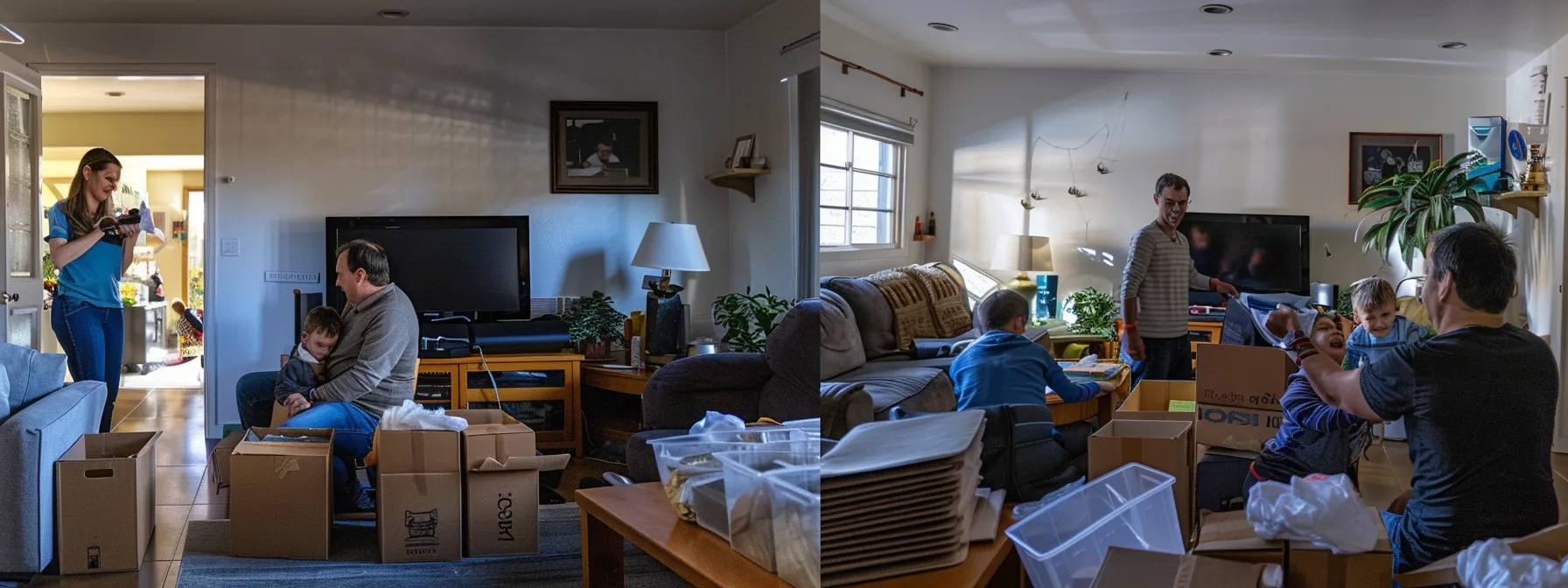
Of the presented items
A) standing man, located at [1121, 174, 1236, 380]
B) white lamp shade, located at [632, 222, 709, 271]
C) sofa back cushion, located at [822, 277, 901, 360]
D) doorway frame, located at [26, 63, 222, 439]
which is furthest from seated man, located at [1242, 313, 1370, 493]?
doorway frame, located at [26, 63, 222, 439]

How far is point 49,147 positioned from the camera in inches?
109

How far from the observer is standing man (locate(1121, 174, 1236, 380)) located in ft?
3.06

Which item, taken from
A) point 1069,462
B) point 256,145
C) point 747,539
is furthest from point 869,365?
point 256,145

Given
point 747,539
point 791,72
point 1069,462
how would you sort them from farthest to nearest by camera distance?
point 791,72 → point 747,539 → point 1069,462

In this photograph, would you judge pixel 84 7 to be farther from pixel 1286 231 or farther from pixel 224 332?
pixel 1286 231

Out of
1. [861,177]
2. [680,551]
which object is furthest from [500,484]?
[861,177]

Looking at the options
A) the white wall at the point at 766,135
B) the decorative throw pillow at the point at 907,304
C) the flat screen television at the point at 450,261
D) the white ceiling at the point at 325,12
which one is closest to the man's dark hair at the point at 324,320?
the flat screen television at the point at 450,261

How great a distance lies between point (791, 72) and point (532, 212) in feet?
3.09

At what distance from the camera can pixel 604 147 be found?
8.29 feet

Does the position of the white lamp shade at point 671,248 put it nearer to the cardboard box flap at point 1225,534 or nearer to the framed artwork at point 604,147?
the framed artwork at point 604,147

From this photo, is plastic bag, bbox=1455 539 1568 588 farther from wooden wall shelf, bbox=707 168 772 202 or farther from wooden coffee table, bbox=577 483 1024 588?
wooden wall shelf, bbox=707 168 772 202

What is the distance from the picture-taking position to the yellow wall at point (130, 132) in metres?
2.71

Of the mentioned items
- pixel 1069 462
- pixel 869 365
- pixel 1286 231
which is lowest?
pixel 1069 462

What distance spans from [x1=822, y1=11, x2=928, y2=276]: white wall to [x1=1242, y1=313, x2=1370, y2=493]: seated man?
1.23 ft
